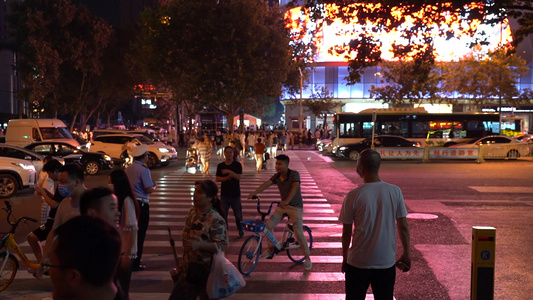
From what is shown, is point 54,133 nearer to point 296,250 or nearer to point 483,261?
point 296,250

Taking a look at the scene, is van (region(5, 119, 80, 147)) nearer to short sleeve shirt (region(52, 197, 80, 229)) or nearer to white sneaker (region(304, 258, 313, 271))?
white sneaker (region(304, 258, 313, 271))

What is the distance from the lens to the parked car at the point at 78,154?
21703 millimetres

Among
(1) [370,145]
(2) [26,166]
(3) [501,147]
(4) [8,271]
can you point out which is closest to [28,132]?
(2) [26,166]

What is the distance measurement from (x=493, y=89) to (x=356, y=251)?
165 ft

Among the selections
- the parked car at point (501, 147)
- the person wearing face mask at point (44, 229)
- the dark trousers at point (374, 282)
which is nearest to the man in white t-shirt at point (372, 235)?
the dark trousers at point (374, 282)

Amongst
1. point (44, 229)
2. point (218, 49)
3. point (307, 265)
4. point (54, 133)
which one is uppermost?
point (218, 49)

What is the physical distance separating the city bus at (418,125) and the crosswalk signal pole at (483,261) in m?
29.9

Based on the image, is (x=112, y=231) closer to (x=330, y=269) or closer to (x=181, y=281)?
(x=181, y=281)

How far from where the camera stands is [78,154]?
72.0 feet

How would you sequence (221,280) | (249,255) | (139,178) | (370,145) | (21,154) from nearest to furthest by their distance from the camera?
1. (221,280)
2. (139,178)
3. (249,255)
4. (21,154)
5. (370,145)

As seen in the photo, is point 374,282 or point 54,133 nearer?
point 374,282

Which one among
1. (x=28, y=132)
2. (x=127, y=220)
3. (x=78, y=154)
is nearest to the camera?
(x=127, y=220)

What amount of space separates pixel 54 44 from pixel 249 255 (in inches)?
1491

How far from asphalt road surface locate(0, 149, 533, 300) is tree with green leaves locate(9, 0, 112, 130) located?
2146cm
